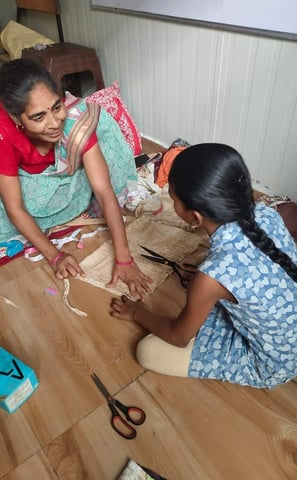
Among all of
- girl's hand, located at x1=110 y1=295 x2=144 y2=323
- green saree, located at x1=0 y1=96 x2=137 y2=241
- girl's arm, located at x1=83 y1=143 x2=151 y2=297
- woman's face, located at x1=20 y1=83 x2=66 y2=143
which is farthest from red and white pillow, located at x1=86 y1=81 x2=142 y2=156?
girl's hand, located at x1=110 y1=295 x2=144 y2=323

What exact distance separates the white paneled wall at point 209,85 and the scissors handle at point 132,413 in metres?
1.26

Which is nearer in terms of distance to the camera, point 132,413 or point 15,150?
point 132,413

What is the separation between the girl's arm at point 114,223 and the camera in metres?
1.32

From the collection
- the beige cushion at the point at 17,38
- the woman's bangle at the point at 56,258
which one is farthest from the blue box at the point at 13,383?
the beige cushion at the point at 17,38

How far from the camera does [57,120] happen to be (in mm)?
1149

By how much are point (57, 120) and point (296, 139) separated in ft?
3.41

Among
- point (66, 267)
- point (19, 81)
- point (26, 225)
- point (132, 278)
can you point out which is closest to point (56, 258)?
point (66, 267)

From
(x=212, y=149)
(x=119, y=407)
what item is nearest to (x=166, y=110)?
(x=212, y=149)

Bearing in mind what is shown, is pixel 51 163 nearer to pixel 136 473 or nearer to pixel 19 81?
pixel 19 81

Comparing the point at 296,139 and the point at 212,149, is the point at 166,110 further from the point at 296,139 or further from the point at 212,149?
the point at 212,149

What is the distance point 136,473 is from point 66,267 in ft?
2.47

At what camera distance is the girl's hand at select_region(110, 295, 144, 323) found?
1179 millimetres

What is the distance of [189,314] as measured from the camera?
831 mm

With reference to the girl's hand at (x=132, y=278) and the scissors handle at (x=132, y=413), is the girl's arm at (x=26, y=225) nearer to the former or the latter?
the girl's hand at (x=132, y=278)
